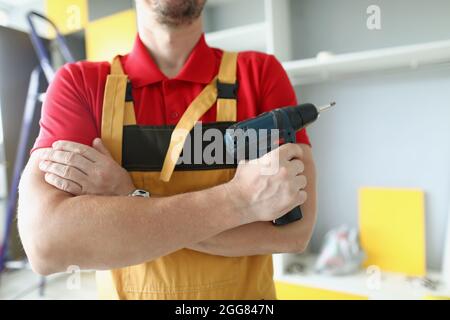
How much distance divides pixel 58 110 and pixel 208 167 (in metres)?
0.38

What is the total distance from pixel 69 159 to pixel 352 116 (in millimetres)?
1383

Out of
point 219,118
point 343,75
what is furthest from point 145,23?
point 343,75

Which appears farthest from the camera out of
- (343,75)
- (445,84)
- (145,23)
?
(343,75)

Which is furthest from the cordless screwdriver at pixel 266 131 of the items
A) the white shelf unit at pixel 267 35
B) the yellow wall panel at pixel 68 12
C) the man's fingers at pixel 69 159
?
the yellow wall panel at pixel 68 12

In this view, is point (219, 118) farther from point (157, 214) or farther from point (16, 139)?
point (16, 139)

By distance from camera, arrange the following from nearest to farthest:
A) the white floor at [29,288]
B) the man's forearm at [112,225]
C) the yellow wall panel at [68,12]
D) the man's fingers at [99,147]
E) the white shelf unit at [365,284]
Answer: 1. the man's forearm at [112,225]
2. the man's fingers at [99,147]
3. the white shelf unit at [365,284]
4. the yellow wall panel at [68,12]
5. the white floor at [29,288]

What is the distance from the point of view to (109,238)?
589 millimetres

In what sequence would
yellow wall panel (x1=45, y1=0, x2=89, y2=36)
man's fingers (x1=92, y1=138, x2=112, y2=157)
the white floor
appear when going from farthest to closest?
the white floor, yellow wall panel (x1=45, y1=0, x2=89, y2=36), man's fingers (x1=92, y1=138, x2=112, y2=157)

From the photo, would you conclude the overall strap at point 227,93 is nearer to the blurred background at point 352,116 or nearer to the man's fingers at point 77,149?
the man's fingers at point 77,149

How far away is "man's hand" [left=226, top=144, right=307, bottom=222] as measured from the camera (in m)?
0.61

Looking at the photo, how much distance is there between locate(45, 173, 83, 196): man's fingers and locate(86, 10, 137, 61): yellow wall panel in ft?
3.29

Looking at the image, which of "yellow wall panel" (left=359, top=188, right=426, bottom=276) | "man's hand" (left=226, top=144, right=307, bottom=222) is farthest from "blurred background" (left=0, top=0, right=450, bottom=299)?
"man's hand" (left=226, top=144, right=307, bottom=222)

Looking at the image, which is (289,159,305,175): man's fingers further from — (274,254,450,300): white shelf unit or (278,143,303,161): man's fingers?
(274,254,450,300): white shelf unit

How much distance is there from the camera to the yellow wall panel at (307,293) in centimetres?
136
